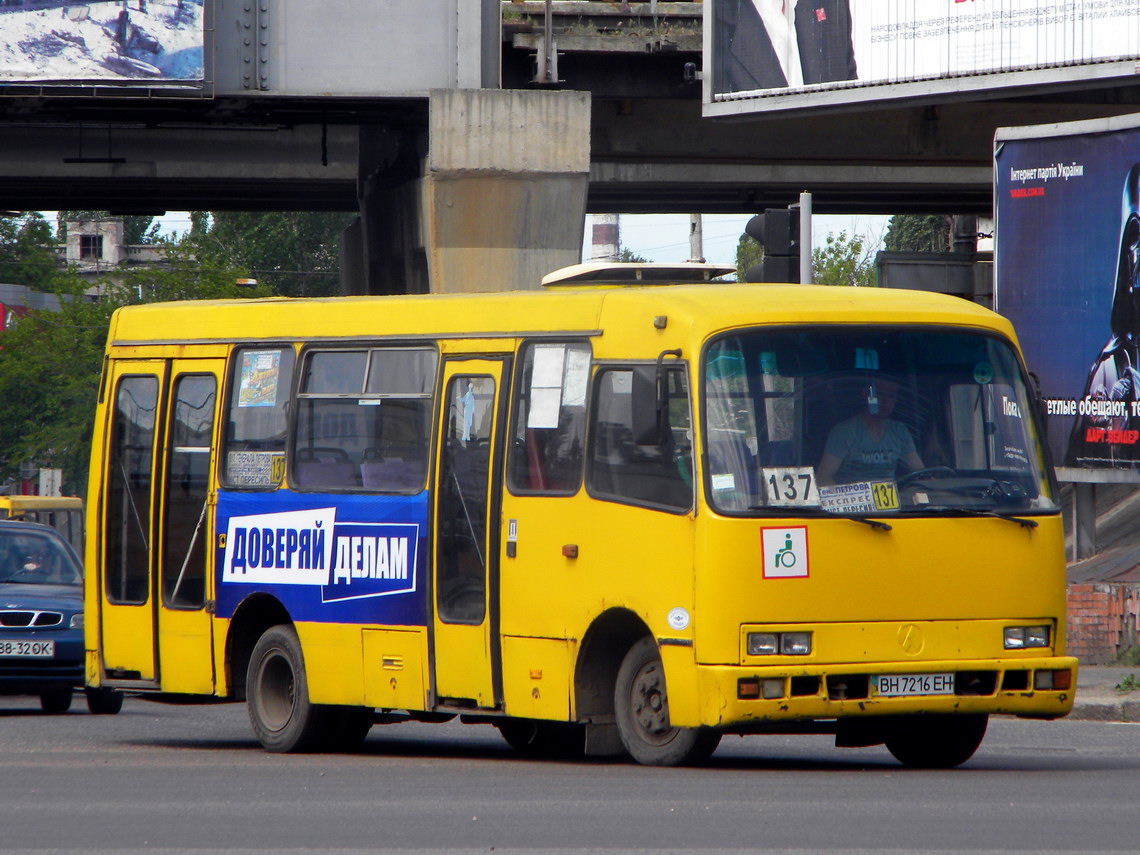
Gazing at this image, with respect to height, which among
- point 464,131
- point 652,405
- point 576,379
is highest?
point 464,131

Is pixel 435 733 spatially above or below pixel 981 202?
below

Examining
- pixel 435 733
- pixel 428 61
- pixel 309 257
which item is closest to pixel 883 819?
pixel 435 733

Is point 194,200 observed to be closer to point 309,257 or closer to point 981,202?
point 981,202

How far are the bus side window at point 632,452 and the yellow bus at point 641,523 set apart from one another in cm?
2

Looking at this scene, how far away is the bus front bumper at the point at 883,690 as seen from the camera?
10.1 m

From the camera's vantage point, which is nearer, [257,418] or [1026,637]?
[1026,637]

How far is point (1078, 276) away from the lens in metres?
20.5

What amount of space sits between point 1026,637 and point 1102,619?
952 cm

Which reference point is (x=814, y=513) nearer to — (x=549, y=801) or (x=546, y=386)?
(x=546, y=386)

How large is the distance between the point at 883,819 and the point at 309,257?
3485 inches

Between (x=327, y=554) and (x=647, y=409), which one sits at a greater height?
(x=647, y=409)

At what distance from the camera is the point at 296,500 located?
12.7m

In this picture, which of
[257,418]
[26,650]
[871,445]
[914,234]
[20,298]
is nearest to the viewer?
[871,445]

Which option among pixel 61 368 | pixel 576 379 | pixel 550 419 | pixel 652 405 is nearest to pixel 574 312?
pixel 576 379
